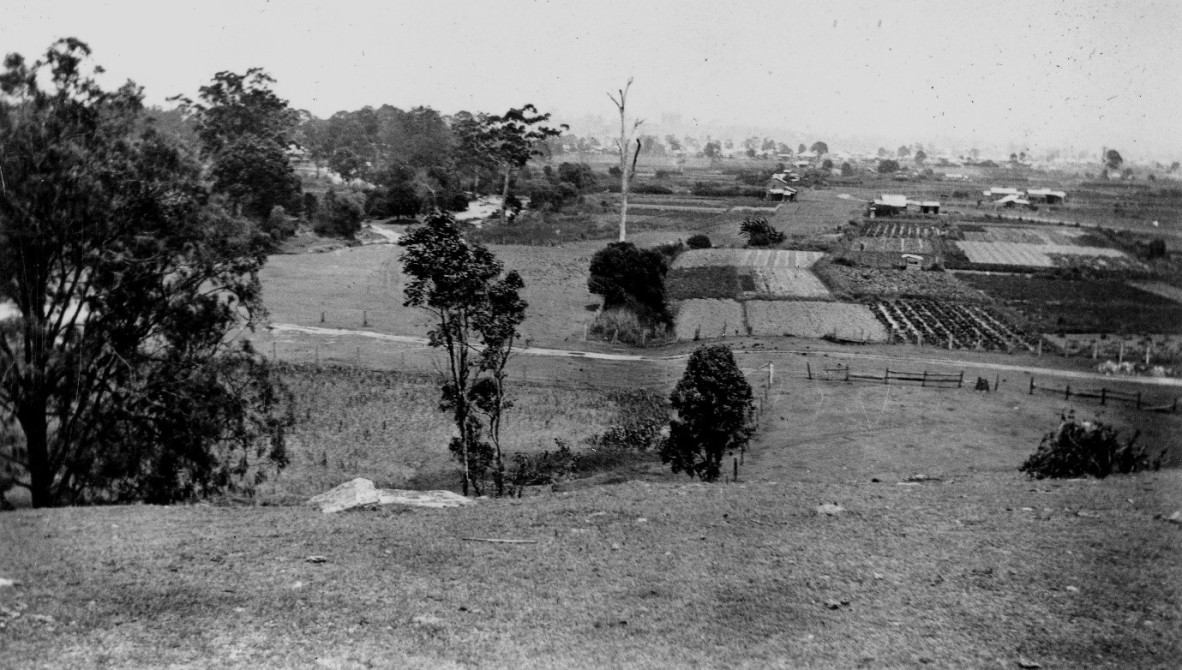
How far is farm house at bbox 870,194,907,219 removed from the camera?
975 inches

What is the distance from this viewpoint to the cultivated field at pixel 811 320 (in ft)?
59.1

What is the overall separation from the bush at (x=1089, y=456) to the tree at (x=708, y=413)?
4149mm

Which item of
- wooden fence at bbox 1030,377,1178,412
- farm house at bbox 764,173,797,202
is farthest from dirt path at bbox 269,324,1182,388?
farm house at bbox 764,173,797,202

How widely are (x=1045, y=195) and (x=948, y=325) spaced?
325 centimetres

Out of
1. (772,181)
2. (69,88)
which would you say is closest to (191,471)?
(69,88)

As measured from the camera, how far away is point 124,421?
12672 millimetres

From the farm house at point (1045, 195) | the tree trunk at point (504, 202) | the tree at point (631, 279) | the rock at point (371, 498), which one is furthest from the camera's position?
the tree trunk at point (504, 202)

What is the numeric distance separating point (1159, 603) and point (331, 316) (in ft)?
60.7

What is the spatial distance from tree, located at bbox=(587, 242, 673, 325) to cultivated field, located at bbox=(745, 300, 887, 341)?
202cm

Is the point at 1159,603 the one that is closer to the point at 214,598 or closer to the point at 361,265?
the point at 214,598

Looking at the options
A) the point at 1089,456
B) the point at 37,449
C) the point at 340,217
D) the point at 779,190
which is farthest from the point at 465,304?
the point at 340,217

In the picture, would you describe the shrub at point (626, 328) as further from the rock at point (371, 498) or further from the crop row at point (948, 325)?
the rock at point (371, 498)

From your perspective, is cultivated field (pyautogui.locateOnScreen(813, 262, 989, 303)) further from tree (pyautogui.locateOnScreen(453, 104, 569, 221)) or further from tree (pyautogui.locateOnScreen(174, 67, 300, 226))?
tree (pyautogui.locateOnScreen(174, 67, 300, 226))

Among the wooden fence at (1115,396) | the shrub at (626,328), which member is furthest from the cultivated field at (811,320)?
the wooden fence at (1115,396)
